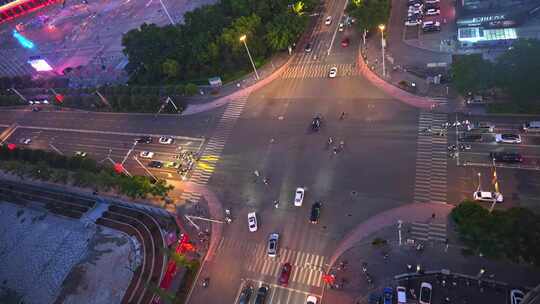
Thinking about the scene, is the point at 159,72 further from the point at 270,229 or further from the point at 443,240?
the point at 443,240

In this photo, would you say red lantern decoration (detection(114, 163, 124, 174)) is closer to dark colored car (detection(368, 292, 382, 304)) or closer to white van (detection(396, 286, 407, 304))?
dark colored car (detection(368, 292, 382, 304))

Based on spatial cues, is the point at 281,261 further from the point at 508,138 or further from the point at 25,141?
the point at 25,141

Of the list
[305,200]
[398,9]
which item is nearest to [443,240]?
[305,200]

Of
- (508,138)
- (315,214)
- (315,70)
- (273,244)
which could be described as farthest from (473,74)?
(273,244)

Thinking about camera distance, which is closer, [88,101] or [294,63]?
[294,63]

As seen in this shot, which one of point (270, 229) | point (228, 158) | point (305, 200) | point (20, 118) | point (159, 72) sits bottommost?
point (270, 229)

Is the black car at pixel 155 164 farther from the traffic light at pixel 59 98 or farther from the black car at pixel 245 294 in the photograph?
the traffic light at pixel 59 98

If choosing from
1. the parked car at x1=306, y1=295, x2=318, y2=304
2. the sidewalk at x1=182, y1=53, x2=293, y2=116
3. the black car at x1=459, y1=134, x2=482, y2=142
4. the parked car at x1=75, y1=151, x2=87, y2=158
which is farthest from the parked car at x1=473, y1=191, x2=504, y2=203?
the parked car at x1=75, y1=151, x2=87, y2=158

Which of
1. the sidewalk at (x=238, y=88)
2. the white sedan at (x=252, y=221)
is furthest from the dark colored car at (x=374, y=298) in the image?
the sidewalk at (x=238, y=88)
